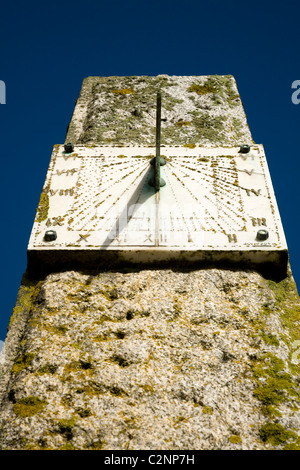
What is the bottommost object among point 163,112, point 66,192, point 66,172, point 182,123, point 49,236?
point 49,236

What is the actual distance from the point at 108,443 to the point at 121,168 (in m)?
1.79

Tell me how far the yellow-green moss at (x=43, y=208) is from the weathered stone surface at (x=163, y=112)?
26.4 inches

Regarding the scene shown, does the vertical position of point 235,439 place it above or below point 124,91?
below

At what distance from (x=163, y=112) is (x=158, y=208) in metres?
1.31

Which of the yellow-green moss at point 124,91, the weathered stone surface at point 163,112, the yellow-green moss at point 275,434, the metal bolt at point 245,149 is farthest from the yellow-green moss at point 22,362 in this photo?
the yellow-green moss at point 124,91

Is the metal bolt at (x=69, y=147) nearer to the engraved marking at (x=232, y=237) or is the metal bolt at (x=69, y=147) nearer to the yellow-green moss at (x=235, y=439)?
the engraved marking at (x=232, y=237)

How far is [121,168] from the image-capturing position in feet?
11.0

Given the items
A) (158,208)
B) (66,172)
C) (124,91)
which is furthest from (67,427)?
(124,91)

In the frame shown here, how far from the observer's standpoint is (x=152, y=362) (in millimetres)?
2270

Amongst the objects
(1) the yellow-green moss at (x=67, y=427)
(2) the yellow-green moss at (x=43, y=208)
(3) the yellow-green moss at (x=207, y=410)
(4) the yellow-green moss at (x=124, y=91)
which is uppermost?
(4) the yellow-green moss at (x=124, y=91)

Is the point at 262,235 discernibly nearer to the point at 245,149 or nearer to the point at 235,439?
the point at 245,149

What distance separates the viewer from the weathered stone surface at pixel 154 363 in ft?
6.61

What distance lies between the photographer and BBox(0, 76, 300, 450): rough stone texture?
202 cm

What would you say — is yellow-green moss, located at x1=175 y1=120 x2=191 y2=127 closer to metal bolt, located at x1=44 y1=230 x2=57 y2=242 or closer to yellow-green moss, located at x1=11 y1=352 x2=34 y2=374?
metal bolt, located at x1=44 y1=230 x2=57 y2=242
